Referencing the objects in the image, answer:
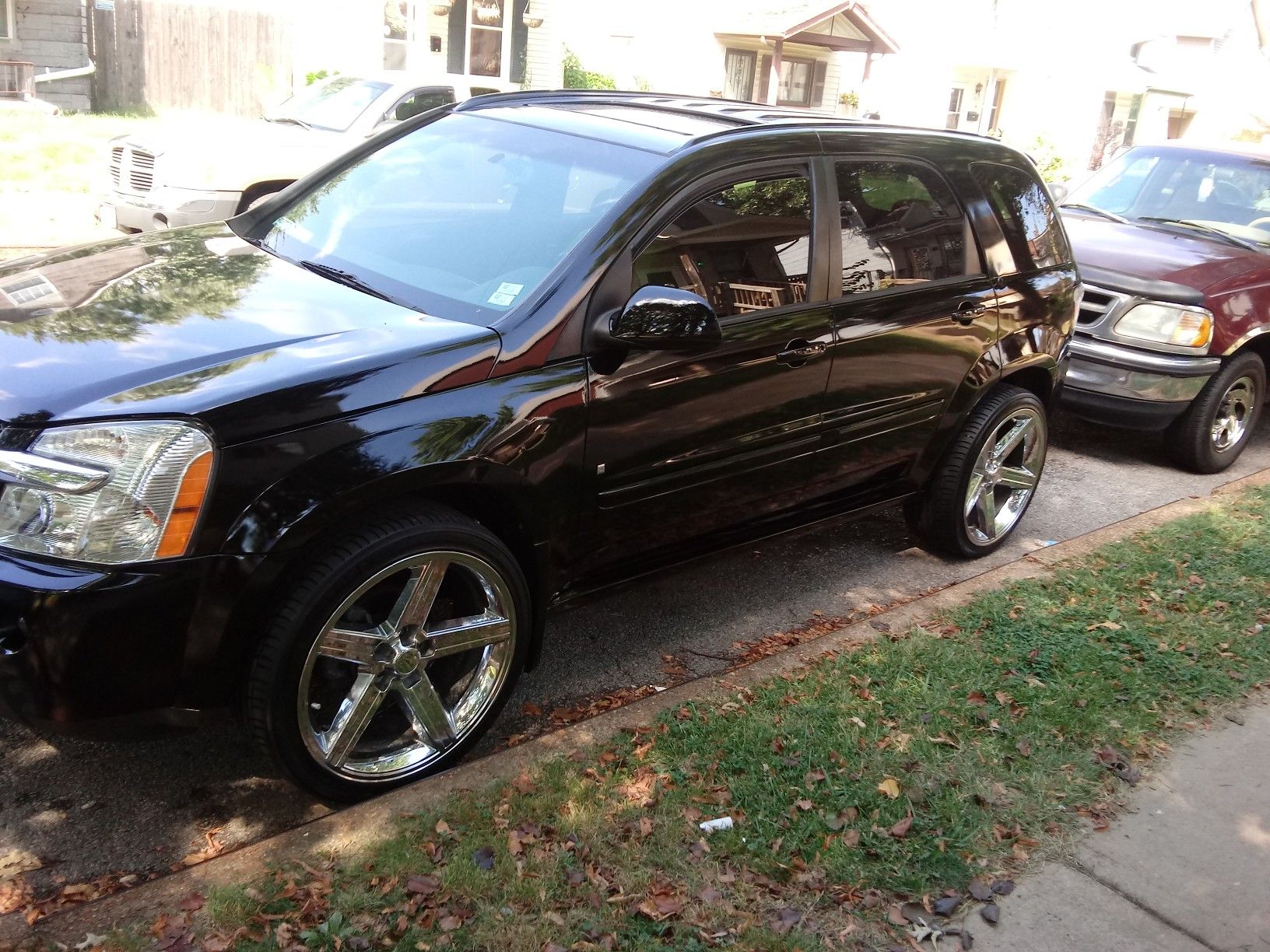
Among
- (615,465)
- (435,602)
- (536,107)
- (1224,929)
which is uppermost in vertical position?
(536,107)

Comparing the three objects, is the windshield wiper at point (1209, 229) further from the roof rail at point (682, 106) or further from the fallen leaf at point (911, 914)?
the fallen leaf at point (911, 914)

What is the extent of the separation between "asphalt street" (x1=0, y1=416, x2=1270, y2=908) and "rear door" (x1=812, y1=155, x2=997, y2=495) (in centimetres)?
44

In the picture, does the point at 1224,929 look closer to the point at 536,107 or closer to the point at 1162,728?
the point at 1162,728

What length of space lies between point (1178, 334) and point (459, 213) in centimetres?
489

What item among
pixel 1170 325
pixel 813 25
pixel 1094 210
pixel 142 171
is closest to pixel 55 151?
pixel 142 171

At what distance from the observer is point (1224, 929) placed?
3.21 meters

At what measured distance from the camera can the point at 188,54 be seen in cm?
2217

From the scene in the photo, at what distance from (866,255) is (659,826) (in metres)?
2.34

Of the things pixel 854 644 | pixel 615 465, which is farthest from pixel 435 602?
pixel 854 644

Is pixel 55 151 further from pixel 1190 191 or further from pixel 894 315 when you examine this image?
pixel 894 315

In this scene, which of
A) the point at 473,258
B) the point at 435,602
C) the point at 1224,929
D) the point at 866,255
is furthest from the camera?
the point at 866,255

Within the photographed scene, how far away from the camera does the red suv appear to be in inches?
277

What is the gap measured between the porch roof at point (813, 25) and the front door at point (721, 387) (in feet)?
78.1

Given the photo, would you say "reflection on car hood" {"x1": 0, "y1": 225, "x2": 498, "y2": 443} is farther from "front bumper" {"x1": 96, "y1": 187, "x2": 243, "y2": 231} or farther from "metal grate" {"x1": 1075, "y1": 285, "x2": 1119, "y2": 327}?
"front bumper" {"x1": 96, "y1": 187, "x2": 243, "y2": 231}
